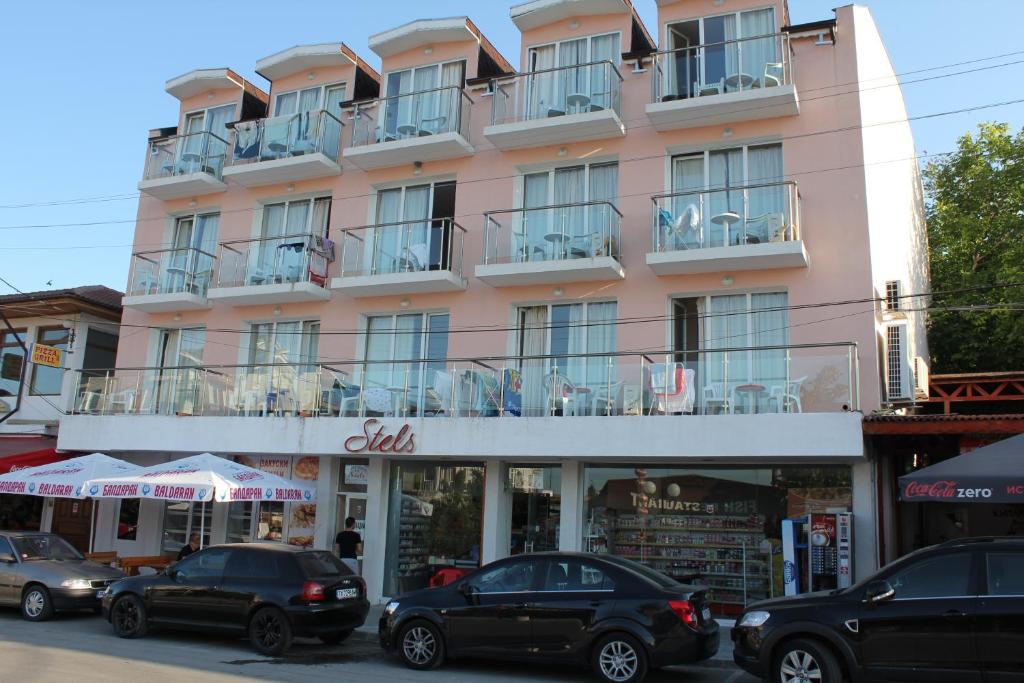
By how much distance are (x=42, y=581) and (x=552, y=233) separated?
35.6 ft

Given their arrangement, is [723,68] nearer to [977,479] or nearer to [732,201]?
[732,201]

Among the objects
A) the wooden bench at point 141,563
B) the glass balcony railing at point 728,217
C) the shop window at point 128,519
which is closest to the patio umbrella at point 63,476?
the wooden bench at point 141,563

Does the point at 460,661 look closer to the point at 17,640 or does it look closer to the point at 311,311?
the point at 17,640

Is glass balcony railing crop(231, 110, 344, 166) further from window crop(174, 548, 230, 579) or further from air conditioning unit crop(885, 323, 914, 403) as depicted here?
air conditioning unit crop(885, 323, 914, 403)

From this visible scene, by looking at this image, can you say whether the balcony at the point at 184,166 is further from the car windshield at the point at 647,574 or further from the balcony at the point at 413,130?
the car windshield at the point at 647,574

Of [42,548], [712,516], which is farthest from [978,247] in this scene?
[42,548]

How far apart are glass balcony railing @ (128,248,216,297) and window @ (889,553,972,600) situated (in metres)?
17.0

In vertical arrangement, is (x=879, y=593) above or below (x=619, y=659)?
above

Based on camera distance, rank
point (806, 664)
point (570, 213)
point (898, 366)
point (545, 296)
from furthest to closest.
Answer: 1. point (545, 296)
2. point (570, 213)
3. point (898, 366)
4. point (806, 664)

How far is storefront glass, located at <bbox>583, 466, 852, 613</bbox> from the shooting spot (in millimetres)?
14906

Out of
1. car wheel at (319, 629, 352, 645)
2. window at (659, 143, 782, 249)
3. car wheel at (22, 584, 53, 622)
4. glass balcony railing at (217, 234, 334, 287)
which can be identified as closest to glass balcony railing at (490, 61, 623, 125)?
window at (659, 143, 782, 249)

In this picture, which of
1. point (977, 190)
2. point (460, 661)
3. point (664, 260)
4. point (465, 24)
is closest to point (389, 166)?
point (465, 24)

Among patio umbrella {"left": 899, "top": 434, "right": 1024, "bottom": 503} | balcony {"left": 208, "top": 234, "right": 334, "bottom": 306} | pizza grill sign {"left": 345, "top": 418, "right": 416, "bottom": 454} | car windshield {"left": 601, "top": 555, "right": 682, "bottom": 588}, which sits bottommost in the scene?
car windshield {"left": 601, "top": 555, "right": 682, "bottom": 588}

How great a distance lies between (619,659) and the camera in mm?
9922
